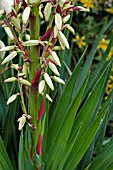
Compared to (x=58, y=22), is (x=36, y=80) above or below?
below

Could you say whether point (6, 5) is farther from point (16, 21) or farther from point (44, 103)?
point (44, 103)

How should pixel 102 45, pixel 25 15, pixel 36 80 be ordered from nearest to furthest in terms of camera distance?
pixel 25 15, pixel 36 80, pixel 102 45

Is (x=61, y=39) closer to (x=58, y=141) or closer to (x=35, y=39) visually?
(x=35, y=39)

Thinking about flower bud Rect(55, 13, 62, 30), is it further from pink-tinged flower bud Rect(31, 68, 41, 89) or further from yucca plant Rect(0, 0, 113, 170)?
pink-tinged flower bud Rect(31, 68, 41, 89)

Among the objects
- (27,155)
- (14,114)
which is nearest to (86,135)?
(27,155)

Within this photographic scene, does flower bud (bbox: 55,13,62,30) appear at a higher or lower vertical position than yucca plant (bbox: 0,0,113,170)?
higher

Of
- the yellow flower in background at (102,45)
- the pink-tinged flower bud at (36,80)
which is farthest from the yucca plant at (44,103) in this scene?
the yellow flower in background at (102,45)

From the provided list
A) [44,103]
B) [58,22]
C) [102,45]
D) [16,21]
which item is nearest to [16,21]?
[16,21]

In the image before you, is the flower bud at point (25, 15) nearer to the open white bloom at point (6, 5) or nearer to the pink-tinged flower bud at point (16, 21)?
the pink-tinged flower bud at point (16, 21)

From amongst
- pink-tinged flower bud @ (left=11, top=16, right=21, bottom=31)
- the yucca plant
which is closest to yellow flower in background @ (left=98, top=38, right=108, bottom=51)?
the yucca plant
